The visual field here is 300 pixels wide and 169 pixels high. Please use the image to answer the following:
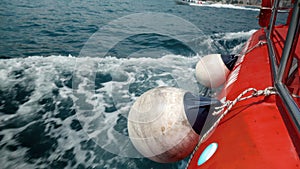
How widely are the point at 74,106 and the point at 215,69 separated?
2.84 metres

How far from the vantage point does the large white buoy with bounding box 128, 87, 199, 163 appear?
172cm

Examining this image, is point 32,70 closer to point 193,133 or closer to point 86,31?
point 193,133

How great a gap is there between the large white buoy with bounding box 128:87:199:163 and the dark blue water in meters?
0.75

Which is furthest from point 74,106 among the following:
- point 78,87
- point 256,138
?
point 256,138

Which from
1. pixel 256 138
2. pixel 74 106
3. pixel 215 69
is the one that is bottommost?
pixel 74 106

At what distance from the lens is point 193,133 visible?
1.77 metres

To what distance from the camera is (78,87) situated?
429 centimetres

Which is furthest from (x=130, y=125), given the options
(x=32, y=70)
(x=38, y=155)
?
(x=32, y=70)

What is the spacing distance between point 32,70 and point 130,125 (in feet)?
13.1

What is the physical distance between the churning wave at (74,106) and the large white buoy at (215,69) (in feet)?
2.45

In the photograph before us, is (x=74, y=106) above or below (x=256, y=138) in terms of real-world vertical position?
below

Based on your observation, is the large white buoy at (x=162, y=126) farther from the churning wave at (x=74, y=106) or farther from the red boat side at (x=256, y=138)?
the churning wave at (x=74, y=106)

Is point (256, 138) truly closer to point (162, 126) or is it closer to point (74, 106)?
point (162, 126)

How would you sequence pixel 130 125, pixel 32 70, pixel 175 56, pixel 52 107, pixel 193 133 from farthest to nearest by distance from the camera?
pixel 175 56 < pixel 32 70 < pixel 52 107 < pixel 130 125 < pixel 193 133
